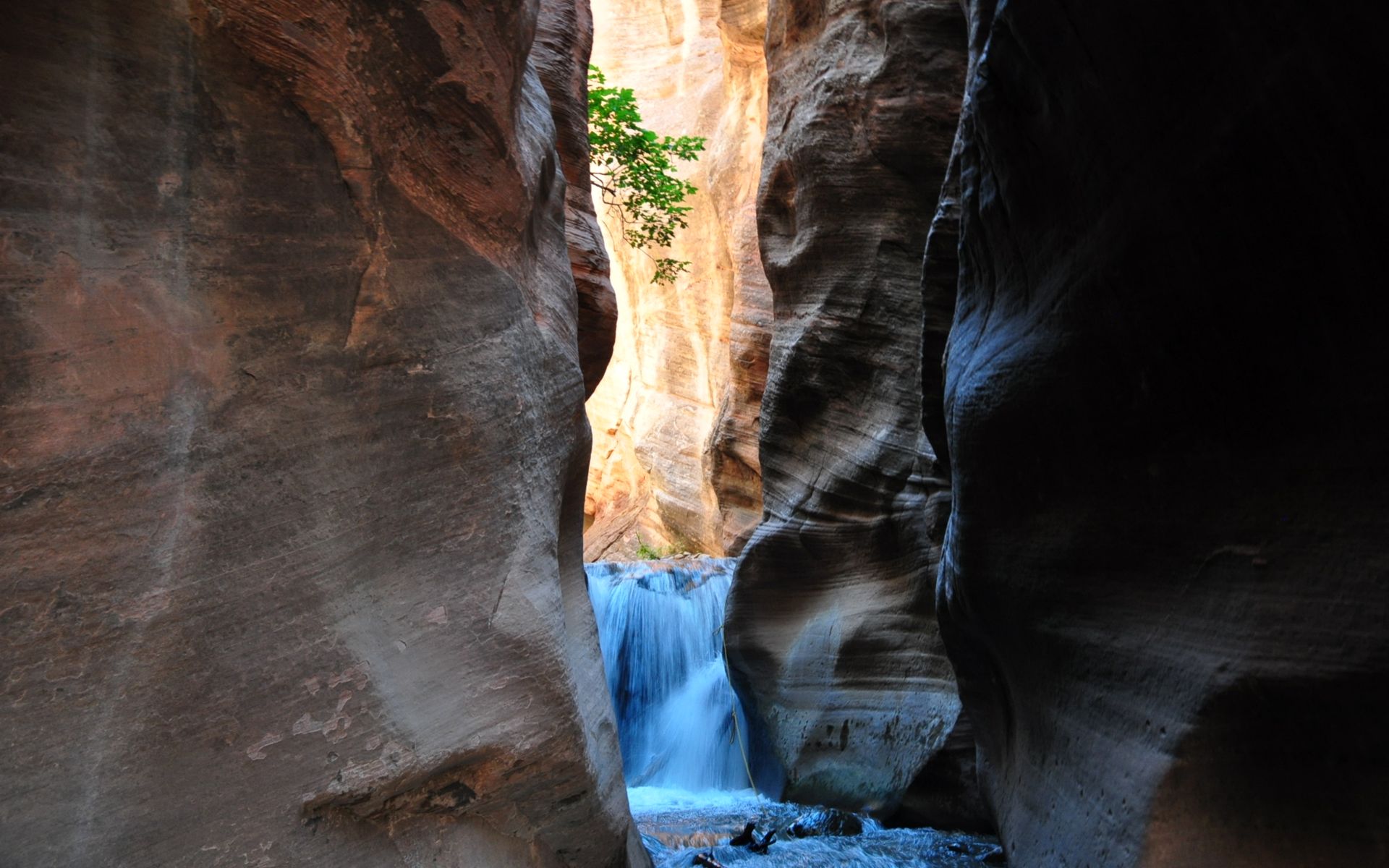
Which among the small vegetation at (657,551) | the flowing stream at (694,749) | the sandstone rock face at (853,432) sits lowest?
the small vegetation at (657,551)

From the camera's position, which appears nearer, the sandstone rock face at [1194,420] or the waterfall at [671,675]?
the sandstone rock face at [1194,420]

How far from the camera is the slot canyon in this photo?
274 centimetres

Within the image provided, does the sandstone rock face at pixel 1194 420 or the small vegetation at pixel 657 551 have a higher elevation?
the sandstone rock face at pixel 1194 420

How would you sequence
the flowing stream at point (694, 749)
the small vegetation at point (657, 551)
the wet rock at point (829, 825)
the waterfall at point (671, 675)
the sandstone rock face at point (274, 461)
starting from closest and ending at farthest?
1. the sandstone rock face at point (274, 461)
2. the flowing stream at point (694, 749)
3. the wet rock at point (829, 825)
4. the waterfall at point (671, 675)
5. the small vegetation at point (657, 551)

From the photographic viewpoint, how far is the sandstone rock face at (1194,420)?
102 inches

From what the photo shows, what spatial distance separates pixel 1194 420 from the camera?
121 inches

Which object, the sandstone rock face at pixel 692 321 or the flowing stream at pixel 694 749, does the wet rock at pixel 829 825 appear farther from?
the sandstone rock face at pixel 692 321

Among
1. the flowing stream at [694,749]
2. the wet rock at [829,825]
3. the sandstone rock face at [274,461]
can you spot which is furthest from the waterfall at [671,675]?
the sandstone rock face at [274,461]

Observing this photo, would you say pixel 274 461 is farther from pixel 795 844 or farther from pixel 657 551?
pixel 657 551

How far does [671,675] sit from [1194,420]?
7544 mm

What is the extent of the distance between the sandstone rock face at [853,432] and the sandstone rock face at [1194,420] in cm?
291

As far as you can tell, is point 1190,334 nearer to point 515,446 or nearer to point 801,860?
point 515,446

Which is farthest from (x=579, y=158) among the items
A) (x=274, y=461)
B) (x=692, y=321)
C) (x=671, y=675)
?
(x=692, y=321)

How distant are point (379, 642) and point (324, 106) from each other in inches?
84.3
